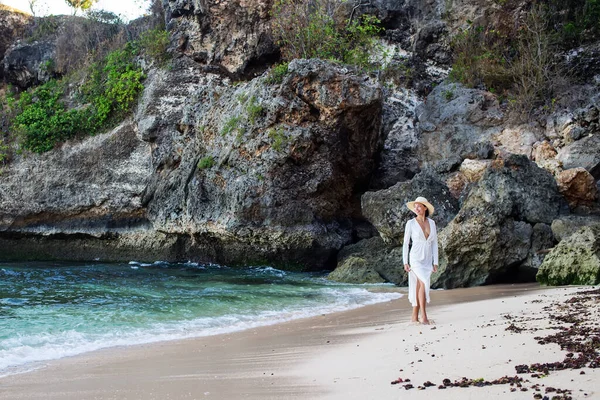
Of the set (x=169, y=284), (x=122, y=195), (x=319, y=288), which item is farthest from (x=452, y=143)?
(x=122, y=195)

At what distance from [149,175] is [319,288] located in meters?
9.10

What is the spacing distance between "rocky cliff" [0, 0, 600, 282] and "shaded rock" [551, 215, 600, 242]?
54mm

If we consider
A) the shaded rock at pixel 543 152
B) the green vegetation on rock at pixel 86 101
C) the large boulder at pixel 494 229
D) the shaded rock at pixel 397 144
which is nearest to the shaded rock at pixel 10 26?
the green vegetation on rock at pixel 86 101

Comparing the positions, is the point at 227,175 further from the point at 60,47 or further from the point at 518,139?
the point at 60,47

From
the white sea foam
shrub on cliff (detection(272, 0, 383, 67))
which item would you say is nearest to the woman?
the white sea foam

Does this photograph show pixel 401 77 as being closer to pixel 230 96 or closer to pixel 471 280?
pixel 230 96

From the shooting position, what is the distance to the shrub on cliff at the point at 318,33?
16.1 metres

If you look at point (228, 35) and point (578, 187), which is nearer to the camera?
point (578, 187)

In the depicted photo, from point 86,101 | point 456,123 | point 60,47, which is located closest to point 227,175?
point 456,123

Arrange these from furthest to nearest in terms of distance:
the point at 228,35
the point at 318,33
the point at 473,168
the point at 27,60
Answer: the point at 27,60 → the point at 228,35 → the point at 318,33 → the point at 473,168

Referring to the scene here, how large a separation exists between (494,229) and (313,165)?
17.9 ft

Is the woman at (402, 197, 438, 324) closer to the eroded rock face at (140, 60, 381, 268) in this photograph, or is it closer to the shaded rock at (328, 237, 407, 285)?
the shaded rock at (328, 237, 407, 285)

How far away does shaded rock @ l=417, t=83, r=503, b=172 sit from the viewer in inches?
592

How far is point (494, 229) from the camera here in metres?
9.81
